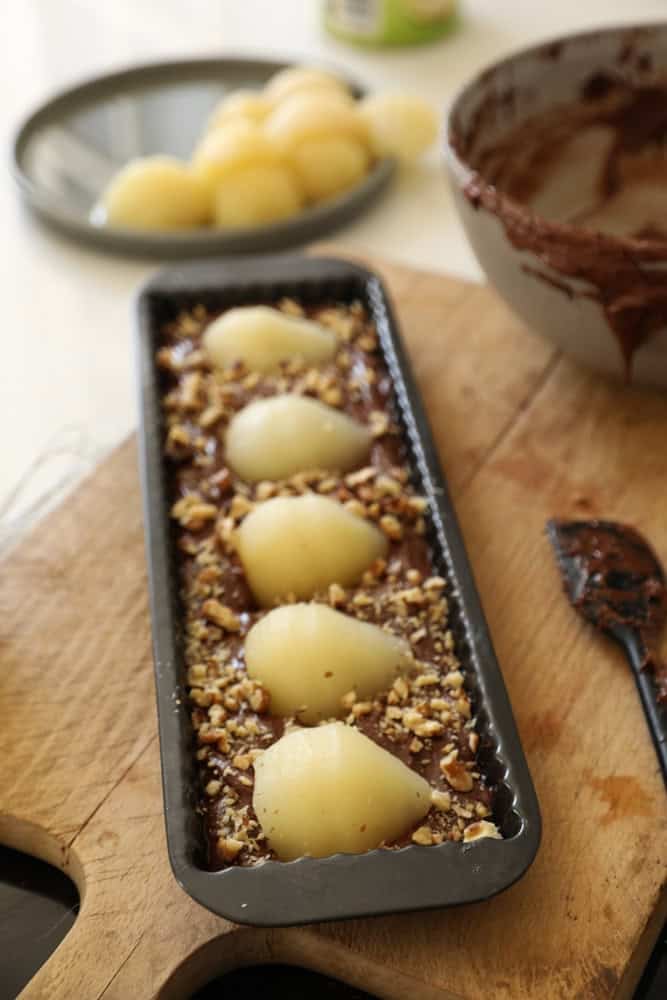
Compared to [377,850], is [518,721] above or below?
below

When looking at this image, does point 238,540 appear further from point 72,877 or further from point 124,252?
point 124,252

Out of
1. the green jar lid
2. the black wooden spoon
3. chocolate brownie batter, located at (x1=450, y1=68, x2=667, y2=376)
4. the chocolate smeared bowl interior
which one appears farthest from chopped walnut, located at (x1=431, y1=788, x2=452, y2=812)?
the green jar lid

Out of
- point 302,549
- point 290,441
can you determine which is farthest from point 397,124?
point 302,549

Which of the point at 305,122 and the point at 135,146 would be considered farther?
the point at 135,146

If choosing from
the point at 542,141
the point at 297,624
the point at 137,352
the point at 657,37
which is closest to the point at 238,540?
the point at 297,624

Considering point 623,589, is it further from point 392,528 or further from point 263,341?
point 263,341

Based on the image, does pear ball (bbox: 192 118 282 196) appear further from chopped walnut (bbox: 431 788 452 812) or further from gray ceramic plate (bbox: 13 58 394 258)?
chopped walnut (bbox: 431 788 452 812)
